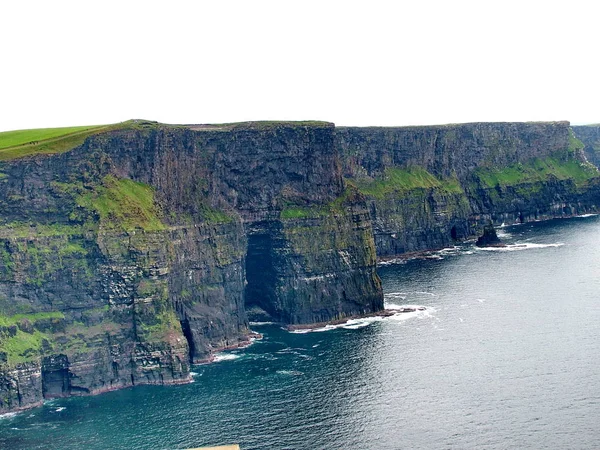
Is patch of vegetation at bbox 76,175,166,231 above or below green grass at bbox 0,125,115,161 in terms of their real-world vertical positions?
below

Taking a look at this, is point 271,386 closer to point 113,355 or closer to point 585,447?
point 113,355

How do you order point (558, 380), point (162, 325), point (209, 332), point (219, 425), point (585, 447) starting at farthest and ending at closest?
point (209, 332)
point (162, 325)
point (558, 380)
point (219, 425)
point (585, 447)

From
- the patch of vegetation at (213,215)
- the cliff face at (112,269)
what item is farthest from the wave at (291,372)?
the patch of vegetation at (213,215)

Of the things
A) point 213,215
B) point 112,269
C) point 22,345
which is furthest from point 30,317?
point 213,215

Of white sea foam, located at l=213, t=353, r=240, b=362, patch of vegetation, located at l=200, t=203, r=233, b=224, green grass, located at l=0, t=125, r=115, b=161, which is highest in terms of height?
green grass, located at l=0, t=125, r=115, b=161

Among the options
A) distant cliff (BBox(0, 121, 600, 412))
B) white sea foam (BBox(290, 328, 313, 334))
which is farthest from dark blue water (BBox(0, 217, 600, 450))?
distant cliff (BBox(0, 121, 600, 412))

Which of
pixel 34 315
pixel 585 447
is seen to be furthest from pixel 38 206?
pixel 585 447

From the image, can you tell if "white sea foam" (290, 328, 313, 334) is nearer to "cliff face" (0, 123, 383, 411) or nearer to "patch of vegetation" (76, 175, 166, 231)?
"cliff face" (0, 123, 383, 411)
